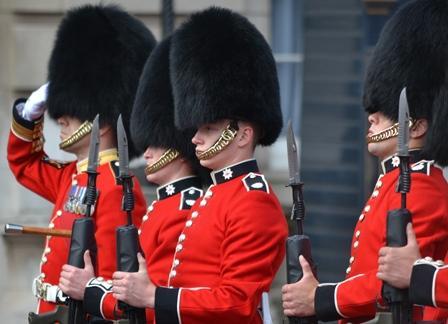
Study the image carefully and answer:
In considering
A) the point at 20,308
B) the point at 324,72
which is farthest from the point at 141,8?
the point at 20,308

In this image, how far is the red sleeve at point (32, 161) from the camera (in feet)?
21.3

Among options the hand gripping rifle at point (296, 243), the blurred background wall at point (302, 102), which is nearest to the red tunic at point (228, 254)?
the hand gripping rifle at point (296, 243)

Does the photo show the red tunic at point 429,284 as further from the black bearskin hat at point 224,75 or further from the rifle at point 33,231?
the rifle at point 33,231

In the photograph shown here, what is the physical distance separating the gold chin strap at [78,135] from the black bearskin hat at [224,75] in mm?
702

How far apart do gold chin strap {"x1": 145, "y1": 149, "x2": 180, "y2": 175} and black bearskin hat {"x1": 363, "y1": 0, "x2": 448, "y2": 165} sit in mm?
807

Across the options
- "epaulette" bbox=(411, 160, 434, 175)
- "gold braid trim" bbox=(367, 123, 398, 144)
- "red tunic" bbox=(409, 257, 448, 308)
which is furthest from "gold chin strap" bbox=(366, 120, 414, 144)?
"red tunic" bbox=(409, 257, 448, 308)

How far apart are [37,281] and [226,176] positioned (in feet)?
4.12

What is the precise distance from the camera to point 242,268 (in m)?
4.99

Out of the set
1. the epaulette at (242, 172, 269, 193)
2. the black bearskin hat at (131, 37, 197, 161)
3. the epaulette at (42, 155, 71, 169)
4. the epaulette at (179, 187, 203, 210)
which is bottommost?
the epaulette at (179, 187, 203, 210)

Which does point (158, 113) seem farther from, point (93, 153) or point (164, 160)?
point (93, 153)

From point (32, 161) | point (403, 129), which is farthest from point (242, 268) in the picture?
point (32, 161)

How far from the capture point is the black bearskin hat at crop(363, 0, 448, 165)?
16.3 ft

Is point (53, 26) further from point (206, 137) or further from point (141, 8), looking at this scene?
point (206, 137)

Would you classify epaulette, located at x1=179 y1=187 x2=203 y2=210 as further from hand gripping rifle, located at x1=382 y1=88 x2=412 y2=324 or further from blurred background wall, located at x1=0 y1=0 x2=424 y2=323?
blurred background wall, located at x1=0 y1=0 x2=424 y2=323
